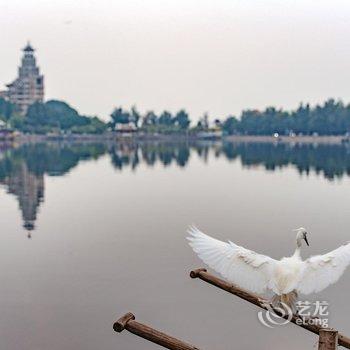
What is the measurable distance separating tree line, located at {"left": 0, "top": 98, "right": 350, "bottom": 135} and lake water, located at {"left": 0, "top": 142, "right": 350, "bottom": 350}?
253ft

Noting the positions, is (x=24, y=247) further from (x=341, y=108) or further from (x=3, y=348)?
(x=341, y=108)

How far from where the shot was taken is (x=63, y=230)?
14969 millimetres

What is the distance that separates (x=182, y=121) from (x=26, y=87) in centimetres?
3074

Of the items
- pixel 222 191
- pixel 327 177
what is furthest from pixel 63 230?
pixel 327 177

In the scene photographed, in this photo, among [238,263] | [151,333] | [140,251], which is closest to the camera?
[151,333]

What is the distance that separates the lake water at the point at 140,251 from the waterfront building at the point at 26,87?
9485cm

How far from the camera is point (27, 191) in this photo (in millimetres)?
23172

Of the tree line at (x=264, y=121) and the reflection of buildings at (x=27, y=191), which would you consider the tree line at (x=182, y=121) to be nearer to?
the tree line at (x=264, y=121)

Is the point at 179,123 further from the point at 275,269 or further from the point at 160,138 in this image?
the point at 275,269

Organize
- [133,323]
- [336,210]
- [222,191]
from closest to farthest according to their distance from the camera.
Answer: [133,323] → [336,210] → [222,191]

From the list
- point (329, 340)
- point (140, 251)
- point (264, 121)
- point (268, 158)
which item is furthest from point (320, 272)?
point (264, 121)

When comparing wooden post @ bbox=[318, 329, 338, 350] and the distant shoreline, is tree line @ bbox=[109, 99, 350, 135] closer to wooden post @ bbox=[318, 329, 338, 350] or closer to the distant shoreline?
the distant shoreline

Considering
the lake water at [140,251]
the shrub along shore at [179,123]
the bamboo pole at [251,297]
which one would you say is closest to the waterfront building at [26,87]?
the shrub along shore at [179,123]

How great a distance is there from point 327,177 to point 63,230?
16.7m
